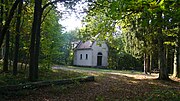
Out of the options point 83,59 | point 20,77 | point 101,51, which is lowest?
point 20,77

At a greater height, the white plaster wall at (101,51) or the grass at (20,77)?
the white plaster wall at (101,51)

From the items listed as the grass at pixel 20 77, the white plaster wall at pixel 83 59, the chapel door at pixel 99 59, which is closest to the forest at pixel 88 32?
the grass at pixel 20 77

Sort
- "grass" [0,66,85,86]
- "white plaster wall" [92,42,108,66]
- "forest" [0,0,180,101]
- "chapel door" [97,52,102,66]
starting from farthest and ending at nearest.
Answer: "chapel door" [97,52,102,66], "white plaster wall" [92,42,108,66], "grass" [0,66,85,86], "forest" [0,0,180,101]

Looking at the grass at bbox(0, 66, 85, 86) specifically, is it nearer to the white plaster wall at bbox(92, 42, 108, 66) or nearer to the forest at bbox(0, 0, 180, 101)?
the forest at bbox(0, 0, 180, 101)

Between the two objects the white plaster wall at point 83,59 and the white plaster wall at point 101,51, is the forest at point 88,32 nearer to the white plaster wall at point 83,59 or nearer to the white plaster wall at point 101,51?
the white plaster wall at point 101,51

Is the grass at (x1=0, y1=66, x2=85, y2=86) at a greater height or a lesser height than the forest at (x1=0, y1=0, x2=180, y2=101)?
lesser

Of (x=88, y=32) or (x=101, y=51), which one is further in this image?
(x=101, y=51)

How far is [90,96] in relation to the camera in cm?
1224

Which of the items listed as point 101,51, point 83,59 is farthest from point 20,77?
point 83,59

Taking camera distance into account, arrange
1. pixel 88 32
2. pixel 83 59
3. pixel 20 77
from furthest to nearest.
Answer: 1. pixel 83 59
2. pixel 88 32
3. pixel 20 77

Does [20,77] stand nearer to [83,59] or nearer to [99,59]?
[99,59]

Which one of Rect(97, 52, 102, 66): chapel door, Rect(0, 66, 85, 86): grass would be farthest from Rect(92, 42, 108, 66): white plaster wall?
Rect(0, 66, 85, 86): grass

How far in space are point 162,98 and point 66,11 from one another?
10.9 meters

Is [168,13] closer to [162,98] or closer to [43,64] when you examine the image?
[162,98]
